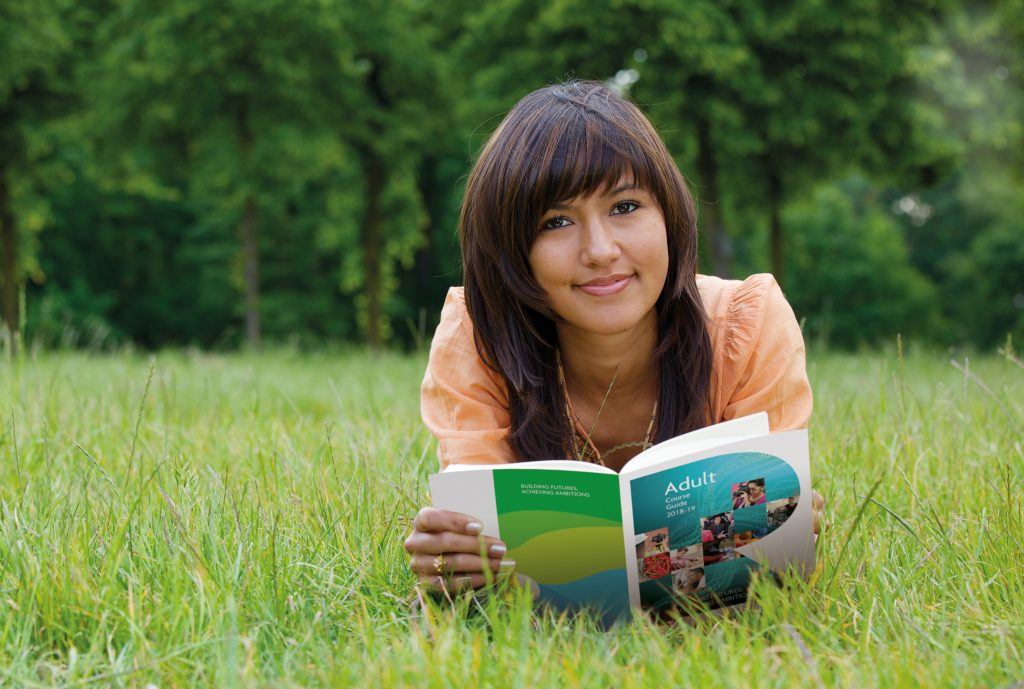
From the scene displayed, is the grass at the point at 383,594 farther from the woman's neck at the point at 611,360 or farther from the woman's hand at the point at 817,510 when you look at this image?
the woman's neck at the point at 611,360

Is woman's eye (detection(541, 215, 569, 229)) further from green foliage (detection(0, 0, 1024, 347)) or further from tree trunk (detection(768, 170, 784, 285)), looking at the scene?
tree trunk (detection(768, 170, 784, 285))

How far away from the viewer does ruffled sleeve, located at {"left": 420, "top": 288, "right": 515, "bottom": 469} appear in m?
2.21

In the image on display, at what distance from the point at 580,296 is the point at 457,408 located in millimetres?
402

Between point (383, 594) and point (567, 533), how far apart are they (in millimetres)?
384

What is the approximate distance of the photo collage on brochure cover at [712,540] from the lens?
5.89 feet

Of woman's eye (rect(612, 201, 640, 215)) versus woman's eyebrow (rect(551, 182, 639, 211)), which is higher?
woman's eyebrow (rect(551, 182, 639, 211))

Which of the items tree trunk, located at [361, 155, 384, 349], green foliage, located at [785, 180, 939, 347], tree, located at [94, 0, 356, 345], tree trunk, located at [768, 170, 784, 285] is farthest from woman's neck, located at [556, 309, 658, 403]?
green foliage, located at [785, 180, 939, 347]

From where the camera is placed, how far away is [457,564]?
6.07ft

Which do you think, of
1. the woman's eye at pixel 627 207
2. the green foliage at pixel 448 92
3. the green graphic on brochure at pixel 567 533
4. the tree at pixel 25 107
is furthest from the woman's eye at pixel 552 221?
the tree at pixel 25 107

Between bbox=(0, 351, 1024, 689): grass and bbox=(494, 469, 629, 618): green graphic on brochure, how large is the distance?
8 centimetres

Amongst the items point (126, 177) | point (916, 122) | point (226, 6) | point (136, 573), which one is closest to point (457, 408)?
point (136, 573)

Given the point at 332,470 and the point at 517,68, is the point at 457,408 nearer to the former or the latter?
the point at 332,470

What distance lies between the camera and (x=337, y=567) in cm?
198

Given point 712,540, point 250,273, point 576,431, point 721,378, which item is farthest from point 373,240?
point 712,540
